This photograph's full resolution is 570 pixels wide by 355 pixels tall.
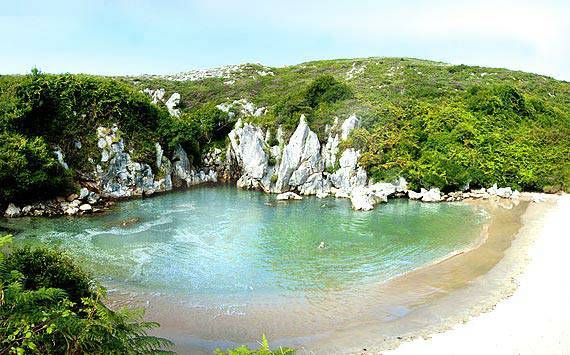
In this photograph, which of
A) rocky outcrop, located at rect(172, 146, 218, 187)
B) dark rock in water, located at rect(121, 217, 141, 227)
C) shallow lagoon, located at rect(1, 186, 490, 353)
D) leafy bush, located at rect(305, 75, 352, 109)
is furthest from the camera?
leafy bush, located at rect(305, 75, 352, 109)

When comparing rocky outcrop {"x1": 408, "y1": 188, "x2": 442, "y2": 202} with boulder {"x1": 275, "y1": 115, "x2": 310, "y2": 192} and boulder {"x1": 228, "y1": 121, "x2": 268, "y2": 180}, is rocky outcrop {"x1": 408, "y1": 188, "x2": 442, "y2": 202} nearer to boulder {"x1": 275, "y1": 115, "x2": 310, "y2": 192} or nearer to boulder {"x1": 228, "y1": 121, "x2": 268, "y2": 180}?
boulder {"x1": 275, "y1": 115, "x2": 310, "y2": 192}

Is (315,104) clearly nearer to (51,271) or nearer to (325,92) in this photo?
(325,92)

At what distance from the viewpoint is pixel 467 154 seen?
4516 cm

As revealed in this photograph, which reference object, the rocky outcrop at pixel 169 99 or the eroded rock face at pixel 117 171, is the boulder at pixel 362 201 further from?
the rocky outcrop at pixel 169 99

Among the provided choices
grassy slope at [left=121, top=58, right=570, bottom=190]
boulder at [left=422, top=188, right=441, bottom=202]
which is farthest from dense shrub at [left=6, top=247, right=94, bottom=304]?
grassy slope at [left=121, top=58, right=570, bottom=190]

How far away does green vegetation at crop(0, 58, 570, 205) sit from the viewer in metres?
38.3

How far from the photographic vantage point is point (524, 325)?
16000 mm

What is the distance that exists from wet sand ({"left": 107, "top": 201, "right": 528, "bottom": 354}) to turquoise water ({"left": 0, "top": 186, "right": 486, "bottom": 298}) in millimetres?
1373

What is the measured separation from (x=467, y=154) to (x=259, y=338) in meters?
36.6

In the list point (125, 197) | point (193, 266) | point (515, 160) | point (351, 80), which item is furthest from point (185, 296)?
point (351, 80)

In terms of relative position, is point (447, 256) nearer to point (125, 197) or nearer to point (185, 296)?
point (185, 296)

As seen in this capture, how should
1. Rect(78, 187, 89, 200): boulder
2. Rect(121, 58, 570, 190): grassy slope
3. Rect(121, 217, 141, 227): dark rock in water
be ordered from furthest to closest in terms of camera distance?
Rect(121, 58, 570, 190): grassy slope, Rect(78, 187, 89, 200): boulder, Rect(121, 217, 141, 227): dark rock in water

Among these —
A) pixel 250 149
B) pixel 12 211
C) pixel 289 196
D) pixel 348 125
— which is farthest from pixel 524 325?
pixel 250 149

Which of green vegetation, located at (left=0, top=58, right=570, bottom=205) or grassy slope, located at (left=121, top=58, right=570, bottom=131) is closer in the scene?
green vegetation, located at (left=0, top=58, right=570, bottom=205)
